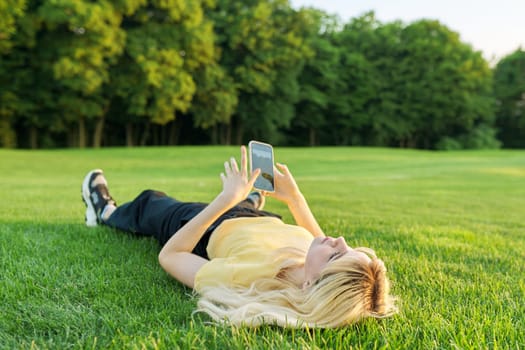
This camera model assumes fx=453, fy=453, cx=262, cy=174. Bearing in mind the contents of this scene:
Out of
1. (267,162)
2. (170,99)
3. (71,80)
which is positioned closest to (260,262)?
(267,162)

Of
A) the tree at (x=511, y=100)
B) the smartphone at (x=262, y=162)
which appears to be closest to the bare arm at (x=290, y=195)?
the smartphone at (x=262, y=162)

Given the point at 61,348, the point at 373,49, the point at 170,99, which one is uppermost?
the point at 373,49

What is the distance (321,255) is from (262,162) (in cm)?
88

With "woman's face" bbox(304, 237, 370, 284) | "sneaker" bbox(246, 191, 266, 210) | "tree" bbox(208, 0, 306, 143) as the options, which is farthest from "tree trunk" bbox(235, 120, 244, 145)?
"woman's face" bbox(304, 237, 370, 284)

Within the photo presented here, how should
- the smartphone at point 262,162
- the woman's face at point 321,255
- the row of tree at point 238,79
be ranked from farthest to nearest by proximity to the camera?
1. the row of tree at point 238,79
2. the smartphone at point 262,162
3. the woman's face at point 321,255

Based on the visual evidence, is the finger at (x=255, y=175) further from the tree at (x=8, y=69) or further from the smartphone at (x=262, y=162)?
the tree at (x=8, y=69)

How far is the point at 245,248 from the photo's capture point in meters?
2.46

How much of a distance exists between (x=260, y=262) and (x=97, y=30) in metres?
22.3

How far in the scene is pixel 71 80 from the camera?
71.6ft

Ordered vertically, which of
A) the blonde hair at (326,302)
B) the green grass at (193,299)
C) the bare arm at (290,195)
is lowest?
the green grass at (193,299)

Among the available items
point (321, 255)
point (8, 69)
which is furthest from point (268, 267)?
point (8, 69)

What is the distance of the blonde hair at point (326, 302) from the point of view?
1836 millimetres

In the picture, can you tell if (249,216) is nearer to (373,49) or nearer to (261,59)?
(261,59)

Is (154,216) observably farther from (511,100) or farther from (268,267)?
(511,100)
